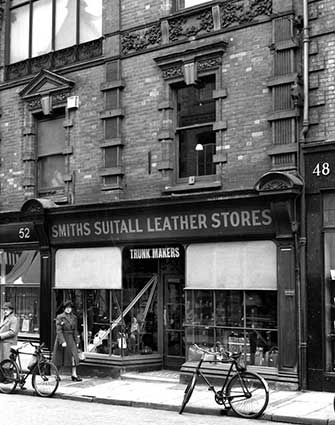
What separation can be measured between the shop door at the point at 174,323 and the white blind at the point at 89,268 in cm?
122

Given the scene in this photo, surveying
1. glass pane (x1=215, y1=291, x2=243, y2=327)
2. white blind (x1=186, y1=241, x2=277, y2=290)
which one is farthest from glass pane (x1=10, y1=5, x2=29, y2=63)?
glass pane (x1=215, y1=291, x2=243, y2=327)

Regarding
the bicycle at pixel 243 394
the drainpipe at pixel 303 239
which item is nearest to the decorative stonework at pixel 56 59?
the drainpipe at pixel 303 239

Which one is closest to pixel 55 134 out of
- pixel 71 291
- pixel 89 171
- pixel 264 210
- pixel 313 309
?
pixel 89 171

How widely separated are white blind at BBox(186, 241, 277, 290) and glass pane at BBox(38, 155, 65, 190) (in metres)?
4.54

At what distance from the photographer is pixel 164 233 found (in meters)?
14.6

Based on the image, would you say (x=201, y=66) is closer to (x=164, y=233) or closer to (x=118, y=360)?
(x=164, y=233)

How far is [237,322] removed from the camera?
1362 cm

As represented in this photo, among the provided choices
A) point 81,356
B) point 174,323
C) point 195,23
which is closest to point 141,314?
point 174,323

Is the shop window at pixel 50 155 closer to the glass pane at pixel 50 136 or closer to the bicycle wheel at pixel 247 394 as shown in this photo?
the glass pane at pixel 50 136

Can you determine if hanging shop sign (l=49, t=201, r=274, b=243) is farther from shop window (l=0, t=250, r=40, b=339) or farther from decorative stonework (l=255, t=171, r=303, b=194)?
shop window (l=0, t=250, r=40, b=339)

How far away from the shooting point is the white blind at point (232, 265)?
43.0 ft

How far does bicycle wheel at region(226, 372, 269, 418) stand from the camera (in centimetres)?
1073

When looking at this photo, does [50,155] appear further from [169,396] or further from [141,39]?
[169,396]

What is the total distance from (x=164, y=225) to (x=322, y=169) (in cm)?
376
